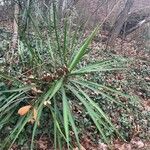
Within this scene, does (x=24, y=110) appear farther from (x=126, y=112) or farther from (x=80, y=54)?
(x=126, y=112)

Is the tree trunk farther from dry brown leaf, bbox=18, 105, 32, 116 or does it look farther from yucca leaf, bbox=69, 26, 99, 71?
dry brown leaf, bbox=18, 105, 32, 116

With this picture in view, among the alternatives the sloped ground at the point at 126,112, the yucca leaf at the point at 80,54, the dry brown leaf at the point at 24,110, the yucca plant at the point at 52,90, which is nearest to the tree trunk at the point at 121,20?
the sloped ground at the point at 126,112

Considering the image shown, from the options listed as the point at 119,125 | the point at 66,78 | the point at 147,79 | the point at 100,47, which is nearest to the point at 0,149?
Result: the point at 66,78

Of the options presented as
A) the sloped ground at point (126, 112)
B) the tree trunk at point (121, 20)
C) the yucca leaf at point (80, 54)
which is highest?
the yucca leaf at point (80, 54)

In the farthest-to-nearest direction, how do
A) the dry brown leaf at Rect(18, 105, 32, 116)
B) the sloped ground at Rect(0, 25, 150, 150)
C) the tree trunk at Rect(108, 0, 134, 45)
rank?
the tree trunk at Rect(108, 0, 134, 45)
the sloped ground at Rect(0, 25, 150, 150)
the dry brown leaf at Rect(18, 105, 32, 116)

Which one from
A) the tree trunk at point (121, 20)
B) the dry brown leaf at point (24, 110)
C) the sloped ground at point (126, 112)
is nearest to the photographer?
the dry brown leaf at point (24, 110)

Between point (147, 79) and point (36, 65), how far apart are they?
4516 millimetres

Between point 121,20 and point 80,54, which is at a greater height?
point 80,54

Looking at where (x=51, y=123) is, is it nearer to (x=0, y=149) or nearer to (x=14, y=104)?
(x=14, y=104)

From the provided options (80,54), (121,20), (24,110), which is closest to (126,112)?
(80,54)

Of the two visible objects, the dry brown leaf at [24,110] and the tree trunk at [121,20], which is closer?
the dry brown leaf at [24,110]

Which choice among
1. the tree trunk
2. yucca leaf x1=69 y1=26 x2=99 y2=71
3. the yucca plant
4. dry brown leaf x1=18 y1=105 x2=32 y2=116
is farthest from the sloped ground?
yucca leaf x1=69 y1=26 x2=99 y2=71

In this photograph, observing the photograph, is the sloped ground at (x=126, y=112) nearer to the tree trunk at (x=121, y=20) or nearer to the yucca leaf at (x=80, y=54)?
the tree trunk at (x=121, y=20)

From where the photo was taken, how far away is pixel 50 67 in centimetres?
531
